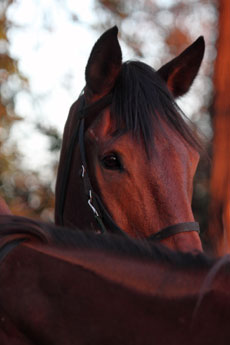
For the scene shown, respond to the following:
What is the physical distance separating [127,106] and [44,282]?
1.90m

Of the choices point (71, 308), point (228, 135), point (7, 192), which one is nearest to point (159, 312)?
point (71, 308)

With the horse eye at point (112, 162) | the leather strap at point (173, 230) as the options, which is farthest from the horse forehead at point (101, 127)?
the leather strap at point (173, 230)

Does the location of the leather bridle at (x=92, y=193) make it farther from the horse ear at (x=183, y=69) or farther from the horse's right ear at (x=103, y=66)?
the horse ear at (x=183, y=69)

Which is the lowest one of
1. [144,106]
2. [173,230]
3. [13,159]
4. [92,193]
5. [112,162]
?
[13,159]

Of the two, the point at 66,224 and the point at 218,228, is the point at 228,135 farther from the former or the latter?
the point at 66,224

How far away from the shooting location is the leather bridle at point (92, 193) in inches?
113

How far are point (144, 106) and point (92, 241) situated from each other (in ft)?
5.97

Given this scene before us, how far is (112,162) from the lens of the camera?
126 inches

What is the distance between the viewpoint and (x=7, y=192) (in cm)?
1103

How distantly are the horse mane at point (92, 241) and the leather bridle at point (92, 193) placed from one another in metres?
1.25

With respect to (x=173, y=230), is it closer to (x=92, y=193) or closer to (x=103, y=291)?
(x=92, y=193)

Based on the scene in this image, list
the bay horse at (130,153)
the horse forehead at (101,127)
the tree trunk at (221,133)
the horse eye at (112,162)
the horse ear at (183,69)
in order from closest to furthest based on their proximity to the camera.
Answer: the bay horse at (130,153)
the horse eye at (112,162)
the horse forehead at (101,127)
the horse ear at (183,69)
the tree trunk at (221,133)

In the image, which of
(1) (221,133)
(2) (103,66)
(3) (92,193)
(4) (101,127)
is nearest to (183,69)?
(2) (103,66)

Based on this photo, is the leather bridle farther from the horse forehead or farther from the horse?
the horse
